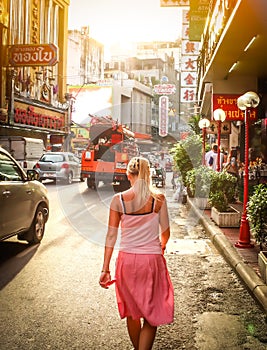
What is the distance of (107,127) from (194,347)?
19.9 m

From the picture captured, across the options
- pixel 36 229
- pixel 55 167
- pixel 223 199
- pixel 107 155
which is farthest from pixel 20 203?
pixel 55 167

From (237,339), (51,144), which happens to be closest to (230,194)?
(237,339)

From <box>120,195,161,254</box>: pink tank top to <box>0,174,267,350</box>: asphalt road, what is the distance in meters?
0.97

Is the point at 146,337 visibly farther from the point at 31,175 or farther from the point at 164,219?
the point at 31,175

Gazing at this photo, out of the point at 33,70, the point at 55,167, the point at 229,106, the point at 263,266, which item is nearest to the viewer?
the point at 263,266

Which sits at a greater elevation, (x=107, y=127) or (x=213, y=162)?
(x=107, y=127)

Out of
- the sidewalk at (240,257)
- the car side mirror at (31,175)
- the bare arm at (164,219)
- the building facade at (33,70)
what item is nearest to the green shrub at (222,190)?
the sidewalk at (240,257)

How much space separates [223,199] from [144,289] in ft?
23.0

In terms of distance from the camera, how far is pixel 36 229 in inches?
313

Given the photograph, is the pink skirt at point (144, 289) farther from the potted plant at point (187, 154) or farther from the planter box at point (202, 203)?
the potted plant at point (187, 154)

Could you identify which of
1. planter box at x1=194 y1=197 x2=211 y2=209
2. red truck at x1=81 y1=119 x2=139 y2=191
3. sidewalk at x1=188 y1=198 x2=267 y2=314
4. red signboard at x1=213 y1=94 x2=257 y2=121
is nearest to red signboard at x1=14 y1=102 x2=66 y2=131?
red truck at x1=81 y1=119 x2=139 y2=191

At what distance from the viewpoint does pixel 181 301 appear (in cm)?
512

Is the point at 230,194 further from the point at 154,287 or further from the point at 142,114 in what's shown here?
the point at 142,114

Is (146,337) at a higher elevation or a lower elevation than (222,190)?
lower
